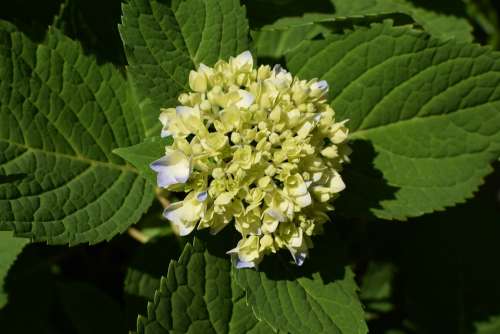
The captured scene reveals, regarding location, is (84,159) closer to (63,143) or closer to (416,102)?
(63,143)

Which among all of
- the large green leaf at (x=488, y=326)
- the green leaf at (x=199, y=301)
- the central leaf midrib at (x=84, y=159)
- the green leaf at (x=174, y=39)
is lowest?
the large green leaf at (x=488, y=326)

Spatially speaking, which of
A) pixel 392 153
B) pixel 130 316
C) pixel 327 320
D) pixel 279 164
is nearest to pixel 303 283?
pixel 327 320

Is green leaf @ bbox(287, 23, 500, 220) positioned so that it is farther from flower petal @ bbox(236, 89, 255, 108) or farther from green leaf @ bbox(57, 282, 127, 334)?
green leaf @ bbox(57, 282, 127, 334)

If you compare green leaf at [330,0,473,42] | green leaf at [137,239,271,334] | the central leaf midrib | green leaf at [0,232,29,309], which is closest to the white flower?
green leaf at [137,239,271,334]

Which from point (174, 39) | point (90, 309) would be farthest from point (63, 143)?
point (90, 309)

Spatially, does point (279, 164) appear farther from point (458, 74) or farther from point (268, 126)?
point (458, 74)

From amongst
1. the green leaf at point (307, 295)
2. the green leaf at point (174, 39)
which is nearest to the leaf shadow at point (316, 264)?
the green leaf at point (307, 295)

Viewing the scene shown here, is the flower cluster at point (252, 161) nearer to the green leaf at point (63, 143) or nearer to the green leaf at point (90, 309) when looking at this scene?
the green leaf at point (63, 143)
